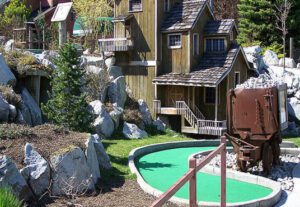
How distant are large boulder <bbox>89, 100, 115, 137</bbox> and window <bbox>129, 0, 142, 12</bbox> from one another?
325 inches

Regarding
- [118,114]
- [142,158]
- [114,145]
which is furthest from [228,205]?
[118,114]

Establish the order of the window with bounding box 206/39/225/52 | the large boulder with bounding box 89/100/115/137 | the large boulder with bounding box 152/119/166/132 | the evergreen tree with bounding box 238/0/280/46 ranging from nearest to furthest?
the large boulder with bounding box 89/100/115/137 < the large boulder with bounding box 152/119/166/132 < the window with bounding box 206/39/225/52 < the evergreen tree with bounding box 238/0/280/46

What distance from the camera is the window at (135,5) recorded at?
26587 mm

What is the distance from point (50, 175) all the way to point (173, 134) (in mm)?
14364

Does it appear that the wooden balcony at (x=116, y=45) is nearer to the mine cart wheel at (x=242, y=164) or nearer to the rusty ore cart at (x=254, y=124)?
the rusty ore cart at (x=254, y=124)

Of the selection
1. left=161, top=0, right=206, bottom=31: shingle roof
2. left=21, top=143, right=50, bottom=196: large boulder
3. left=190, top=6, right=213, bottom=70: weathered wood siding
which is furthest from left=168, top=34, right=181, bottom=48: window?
left=21, top=143, right=50, bottom=196: large boulder

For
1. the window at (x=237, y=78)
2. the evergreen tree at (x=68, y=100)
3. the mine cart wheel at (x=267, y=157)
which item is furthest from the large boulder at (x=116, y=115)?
the mine cart wheel at (x=267, y=157)

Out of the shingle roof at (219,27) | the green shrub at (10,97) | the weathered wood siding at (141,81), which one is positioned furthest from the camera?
the weathered wood siding at (141,81)

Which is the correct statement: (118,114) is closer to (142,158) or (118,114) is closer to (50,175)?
(142,158)

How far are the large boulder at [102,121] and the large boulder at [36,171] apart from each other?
9.11 meters

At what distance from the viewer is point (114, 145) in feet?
61.3

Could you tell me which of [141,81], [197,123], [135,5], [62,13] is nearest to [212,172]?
[197,123]

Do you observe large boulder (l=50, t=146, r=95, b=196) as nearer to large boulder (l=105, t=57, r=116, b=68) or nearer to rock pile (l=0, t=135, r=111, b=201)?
rock pile (l=0, t=135, r=111, b=201)

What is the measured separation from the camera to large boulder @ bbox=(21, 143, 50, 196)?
10.2 m
